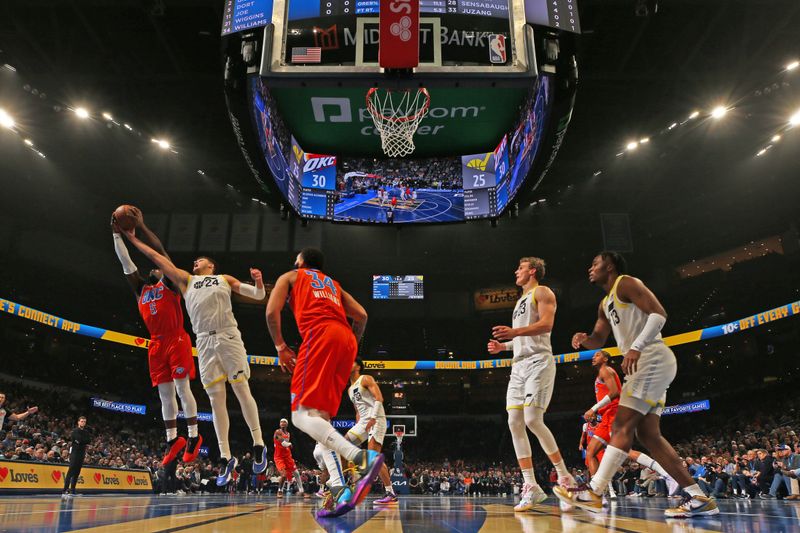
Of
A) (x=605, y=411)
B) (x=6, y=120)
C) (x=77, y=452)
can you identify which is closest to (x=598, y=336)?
(x=605, y=411)

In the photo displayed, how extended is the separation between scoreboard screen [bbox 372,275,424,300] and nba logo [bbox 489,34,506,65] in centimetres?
1615

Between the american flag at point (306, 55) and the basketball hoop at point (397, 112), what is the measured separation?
1.78 meters

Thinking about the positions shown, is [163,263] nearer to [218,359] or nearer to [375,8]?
[218,359]

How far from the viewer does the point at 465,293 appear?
29.9 m

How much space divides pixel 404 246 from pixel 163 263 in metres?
23.3

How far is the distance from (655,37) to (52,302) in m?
22.5

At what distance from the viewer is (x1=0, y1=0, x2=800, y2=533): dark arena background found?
5203 mm

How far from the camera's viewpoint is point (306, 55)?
7.01 m

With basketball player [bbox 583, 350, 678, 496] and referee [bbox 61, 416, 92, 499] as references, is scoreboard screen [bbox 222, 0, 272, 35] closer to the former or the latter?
basketball player [bbox 583, 350, 678, 496]

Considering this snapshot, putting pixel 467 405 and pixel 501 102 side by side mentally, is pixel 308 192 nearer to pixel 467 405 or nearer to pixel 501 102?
pixel 501 102

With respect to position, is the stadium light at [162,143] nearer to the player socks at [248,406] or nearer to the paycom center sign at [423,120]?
the paycom center sign at [423,120]

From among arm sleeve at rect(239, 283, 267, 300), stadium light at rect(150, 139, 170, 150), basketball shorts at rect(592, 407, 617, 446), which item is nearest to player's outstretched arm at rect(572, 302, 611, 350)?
arm sleeve at rect(239, 283, 267, 300)

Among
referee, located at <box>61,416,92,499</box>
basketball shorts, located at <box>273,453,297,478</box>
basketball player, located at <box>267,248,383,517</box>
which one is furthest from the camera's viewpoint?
referee, located at <box>61,416,92,499</box>

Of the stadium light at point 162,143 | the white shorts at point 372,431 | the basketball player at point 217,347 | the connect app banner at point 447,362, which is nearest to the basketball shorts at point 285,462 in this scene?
the white shorts at point 372,431
